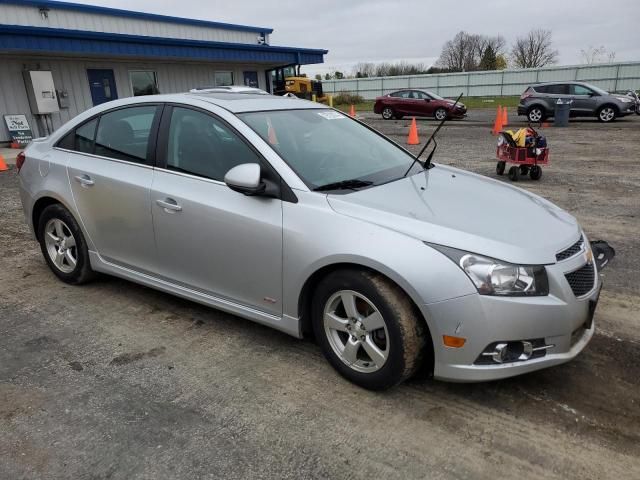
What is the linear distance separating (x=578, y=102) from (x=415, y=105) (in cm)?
698

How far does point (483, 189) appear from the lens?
3.42 m

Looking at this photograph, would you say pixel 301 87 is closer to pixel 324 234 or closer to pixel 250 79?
pixel 250 79

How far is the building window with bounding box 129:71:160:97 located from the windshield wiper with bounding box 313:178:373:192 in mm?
16627

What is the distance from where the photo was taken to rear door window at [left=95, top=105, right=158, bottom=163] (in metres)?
3.67

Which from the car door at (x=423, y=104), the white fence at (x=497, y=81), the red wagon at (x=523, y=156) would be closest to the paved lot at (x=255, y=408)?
the red wagon at (x=523, y=156)

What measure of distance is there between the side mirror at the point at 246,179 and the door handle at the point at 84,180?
5.01 feet

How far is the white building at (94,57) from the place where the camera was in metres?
14.3

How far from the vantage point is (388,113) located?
80.5 ft

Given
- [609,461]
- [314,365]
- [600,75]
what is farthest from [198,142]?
[600,75]

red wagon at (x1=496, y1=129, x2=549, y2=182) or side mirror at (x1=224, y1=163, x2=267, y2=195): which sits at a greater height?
side mirror at (x1=224, y1=163, x2=267, y2=195)

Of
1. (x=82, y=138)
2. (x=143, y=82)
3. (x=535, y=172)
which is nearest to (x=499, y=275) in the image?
(x=82, y=138)

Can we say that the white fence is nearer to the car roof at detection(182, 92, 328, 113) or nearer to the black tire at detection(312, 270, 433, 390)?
the car roof at detection(182, 92, 328, 113)

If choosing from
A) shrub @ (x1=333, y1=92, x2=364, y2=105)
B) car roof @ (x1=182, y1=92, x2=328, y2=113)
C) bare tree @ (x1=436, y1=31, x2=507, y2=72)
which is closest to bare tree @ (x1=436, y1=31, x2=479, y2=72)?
bare tree @ (x1=436, y1=31, x2=507, y2=72)

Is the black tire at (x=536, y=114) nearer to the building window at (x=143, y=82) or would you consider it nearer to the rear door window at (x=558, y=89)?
the rear door window at (x=558, y=89)
